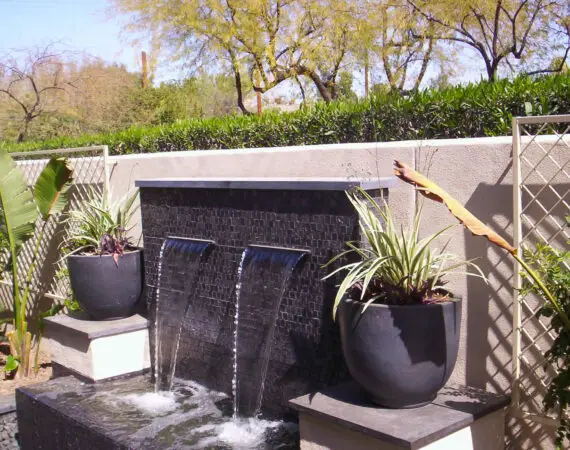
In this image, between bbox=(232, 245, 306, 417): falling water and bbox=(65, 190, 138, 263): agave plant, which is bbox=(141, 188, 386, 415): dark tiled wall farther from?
bbox=(65, 190, 138, 263): agave plant

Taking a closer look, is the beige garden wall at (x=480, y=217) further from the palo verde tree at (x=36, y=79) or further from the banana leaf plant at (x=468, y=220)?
the palo verde tree at (x=36, y=79)

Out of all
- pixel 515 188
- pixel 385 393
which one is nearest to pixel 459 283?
pixel 515 188

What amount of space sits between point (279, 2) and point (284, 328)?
1646 cm

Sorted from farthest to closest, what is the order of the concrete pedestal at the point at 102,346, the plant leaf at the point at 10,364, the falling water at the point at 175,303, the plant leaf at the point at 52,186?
the plant leaf at the point at 10,364, the plant leaf at the point at 52,186, the concrete pedestal at the point at 102,346, the falling water at the point at 175,303

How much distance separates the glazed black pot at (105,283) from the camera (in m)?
6.32

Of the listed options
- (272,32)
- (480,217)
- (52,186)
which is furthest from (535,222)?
(272,32)

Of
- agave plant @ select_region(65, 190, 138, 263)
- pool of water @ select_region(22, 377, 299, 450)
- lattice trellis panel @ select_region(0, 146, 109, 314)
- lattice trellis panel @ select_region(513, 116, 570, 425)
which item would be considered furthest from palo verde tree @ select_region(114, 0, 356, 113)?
lattice trellis panel @ select_region(513, 116, 570, 425)

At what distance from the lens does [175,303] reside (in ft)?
19.6

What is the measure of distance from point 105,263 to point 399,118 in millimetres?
3044

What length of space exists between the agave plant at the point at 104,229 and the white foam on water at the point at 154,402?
1390mm

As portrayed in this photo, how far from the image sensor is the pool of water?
446cm

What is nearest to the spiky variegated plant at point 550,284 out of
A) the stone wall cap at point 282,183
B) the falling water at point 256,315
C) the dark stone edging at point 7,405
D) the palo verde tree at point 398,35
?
the stone wall cap at point 282,183

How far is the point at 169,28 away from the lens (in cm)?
2206

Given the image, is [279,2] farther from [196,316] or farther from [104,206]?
[196,316]
